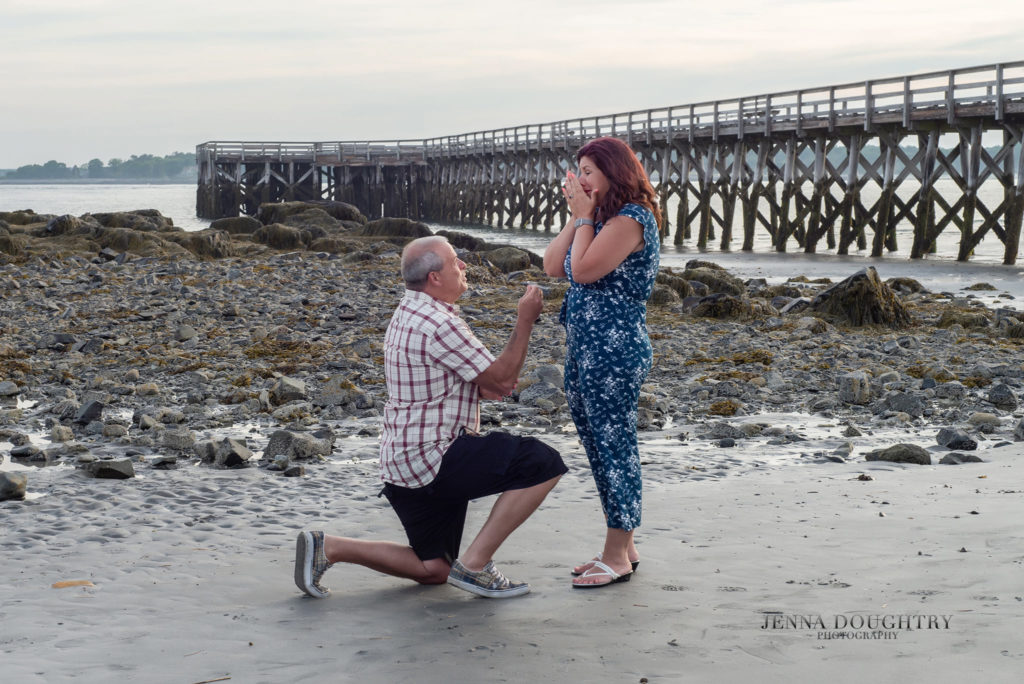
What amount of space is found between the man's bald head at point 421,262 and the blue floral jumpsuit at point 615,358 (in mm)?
472

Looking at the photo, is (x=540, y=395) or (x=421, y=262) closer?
(x=421, y=262)

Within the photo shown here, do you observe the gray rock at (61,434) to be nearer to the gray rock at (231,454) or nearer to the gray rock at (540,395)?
the gray rock at (231,454)

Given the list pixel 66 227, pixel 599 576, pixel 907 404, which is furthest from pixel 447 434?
pixel 66 227

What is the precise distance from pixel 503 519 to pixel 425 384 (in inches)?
21.9

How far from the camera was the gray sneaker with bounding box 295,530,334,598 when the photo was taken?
13.3 ft

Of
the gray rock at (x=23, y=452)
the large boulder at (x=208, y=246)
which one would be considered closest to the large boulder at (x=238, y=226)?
the large boulder at (x=208, y=246)

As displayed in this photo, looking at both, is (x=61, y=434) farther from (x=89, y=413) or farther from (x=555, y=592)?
(x=555, y=592)

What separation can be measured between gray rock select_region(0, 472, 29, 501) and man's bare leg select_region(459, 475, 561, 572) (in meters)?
2.46

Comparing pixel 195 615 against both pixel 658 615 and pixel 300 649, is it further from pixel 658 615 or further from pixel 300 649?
pixel 658 615

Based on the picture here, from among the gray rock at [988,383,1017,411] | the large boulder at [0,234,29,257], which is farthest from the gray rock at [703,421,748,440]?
the large boulder at [0,234,29,257]

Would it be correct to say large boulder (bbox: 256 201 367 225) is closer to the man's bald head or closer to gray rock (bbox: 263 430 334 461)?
gray rock (bbox: 263 430 334 461)

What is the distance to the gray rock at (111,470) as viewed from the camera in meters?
5.88

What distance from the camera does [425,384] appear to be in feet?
13.2

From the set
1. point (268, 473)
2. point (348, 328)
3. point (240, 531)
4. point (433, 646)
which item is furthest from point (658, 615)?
point (348, 328)
